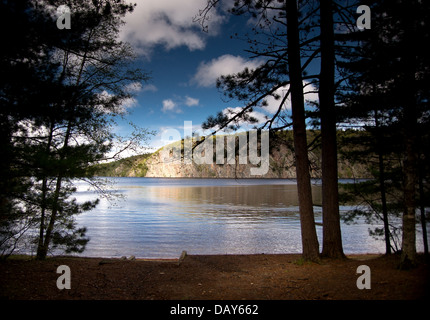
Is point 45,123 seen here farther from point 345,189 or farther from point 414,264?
point 345,189

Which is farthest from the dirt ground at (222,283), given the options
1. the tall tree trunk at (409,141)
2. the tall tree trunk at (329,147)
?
the tall tree trunk at (329,147)

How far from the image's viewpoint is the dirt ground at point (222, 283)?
167 inches

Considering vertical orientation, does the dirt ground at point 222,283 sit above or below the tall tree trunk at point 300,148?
below

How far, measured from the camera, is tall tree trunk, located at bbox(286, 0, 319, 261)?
6461 millimetres

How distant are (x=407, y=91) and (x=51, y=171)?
7173 millimetres

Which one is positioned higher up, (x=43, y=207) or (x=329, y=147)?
(x=329, y=147)

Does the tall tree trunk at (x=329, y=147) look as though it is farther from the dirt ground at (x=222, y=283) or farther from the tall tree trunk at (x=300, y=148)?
the dirt ground at (x=222, y=283)

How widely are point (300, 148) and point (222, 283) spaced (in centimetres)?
366

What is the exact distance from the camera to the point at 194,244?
15133 mm

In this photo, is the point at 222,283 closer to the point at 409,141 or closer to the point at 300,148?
the point at 300,148

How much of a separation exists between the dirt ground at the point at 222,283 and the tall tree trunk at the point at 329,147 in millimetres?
586

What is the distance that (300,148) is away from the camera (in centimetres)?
661

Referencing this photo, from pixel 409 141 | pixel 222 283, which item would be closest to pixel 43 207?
pixel 222 283
